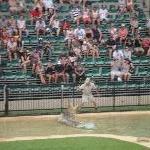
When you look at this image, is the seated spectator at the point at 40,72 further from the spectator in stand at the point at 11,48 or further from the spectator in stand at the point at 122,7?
the spectator in stand at the point at 122,7

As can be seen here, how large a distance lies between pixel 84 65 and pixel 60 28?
8.95ft

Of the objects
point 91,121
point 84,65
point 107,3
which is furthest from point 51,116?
point 107,3

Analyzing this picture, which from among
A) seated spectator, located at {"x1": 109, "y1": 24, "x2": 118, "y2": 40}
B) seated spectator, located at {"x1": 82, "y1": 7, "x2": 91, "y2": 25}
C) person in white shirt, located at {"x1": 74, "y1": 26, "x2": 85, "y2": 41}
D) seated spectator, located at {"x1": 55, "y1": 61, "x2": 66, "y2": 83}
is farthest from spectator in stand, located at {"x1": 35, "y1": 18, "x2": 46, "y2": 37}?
seated spectator, located at {"x1": 109, "y1": 24, "x2": 118, "y2": 40}

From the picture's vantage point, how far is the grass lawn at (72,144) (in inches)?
669

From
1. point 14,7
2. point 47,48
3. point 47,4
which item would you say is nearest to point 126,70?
point 47,48

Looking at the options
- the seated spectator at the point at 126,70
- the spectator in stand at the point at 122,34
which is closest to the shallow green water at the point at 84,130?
the seated spectator at the point at 126,70

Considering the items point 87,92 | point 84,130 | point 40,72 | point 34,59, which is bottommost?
point 84,130

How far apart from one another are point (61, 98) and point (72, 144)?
6.44 meters

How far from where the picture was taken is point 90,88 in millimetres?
23234

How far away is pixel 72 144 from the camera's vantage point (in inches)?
688

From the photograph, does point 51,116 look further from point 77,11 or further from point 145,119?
point 77,11

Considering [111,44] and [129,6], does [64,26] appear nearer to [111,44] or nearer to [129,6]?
[111,44]

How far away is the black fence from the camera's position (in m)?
23.1

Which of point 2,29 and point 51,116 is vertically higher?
point 2,29
